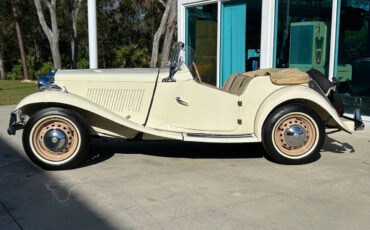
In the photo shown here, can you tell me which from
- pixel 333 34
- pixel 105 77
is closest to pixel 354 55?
pixel 333 34

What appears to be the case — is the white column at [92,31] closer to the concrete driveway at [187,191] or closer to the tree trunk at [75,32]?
the concrete driveway at [187,191]

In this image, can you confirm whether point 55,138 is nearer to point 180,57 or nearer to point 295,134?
point 180,57

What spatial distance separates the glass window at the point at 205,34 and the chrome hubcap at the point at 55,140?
18.4 feet

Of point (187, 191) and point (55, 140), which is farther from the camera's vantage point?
point (55, 140)

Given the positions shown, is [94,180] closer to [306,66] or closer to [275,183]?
[275,183]

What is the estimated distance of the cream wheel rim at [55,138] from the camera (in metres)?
4.48

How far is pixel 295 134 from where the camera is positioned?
472 centimetres

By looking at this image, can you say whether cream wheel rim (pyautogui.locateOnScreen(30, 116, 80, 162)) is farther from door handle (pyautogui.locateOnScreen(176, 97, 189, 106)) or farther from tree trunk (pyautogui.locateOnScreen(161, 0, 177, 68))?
tree trunk (pyautogui.locateOnScreen(161, 0, 177, 68))

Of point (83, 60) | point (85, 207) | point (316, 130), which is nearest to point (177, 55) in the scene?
point (316, 130)

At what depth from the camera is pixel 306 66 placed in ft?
27.2

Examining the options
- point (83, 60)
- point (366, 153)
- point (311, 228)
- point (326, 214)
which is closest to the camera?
point (311, 228)

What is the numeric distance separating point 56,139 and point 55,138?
A: 0.6 inches

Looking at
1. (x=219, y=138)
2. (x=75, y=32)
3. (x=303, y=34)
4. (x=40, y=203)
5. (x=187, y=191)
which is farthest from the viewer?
(x=75, y=32)

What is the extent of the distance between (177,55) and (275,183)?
6.76 feet
